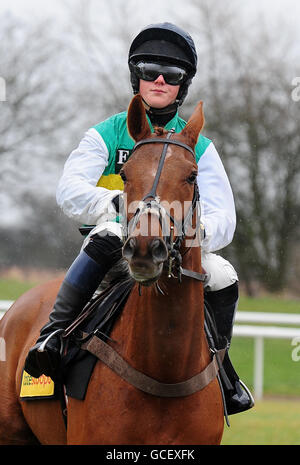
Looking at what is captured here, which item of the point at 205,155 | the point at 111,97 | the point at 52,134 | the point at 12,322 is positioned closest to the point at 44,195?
the point at 52,134

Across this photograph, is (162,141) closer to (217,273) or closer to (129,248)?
(129,248)

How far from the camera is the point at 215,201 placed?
4.38 meters

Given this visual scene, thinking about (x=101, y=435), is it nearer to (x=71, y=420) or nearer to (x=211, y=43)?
(x=71, y=420)

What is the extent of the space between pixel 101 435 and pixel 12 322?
192cm

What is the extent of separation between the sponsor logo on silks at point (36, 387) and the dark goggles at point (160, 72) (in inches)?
73.5

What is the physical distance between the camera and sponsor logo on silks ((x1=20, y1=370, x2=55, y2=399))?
448cm

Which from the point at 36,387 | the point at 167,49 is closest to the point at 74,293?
the point at 36,387

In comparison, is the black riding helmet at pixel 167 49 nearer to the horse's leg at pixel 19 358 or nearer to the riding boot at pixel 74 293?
the riding boot at pixel 74 293

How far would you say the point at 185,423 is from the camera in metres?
3.76

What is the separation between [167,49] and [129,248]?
196 centimetres

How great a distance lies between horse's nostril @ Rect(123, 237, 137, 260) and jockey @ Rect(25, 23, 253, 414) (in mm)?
769

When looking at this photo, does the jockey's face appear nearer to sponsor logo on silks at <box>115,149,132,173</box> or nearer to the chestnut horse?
sponsor logo on silks at <box>115,149,132,173</box>

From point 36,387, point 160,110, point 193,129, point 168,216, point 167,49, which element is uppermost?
point 167,49

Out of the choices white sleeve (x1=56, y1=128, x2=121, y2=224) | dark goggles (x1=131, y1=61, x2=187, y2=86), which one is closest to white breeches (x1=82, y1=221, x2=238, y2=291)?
white sleeve (x1=56, y1=128, x2=121, y2=224)
